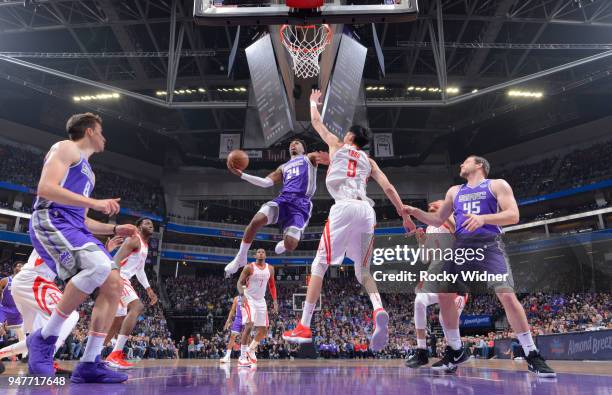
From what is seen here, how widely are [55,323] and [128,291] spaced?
11.7 feet

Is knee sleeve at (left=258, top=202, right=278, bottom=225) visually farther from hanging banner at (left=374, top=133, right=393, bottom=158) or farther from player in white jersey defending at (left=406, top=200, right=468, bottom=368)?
hanging banner at (left=374, top=133, right=393, bottom=158)

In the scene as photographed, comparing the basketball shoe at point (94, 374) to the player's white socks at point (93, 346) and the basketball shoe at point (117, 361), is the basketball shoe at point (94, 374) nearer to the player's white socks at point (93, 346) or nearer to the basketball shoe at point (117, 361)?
the player's white socks at point (93, 346)

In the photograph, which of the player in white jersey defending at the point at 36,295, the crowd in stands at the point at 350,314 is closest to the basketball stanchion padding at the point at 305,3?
the player in white jersey defending at the point at 36,295

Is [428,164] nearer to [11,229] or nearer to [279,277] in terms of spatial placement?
[279,277]

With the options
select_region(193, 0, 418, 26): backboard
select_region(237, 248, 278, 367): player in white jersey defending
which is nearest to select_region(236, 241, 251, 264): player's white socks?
select_region(237, 248, 278, 367): player in white jersey defending

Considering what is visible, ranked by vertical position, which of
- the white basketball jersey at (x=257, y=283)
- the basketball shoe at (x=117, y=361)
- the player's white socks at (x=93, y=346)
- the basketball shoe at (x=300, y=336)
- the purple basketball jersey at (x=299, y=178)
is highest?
the purple basketball jersey at (x=299, y=178)

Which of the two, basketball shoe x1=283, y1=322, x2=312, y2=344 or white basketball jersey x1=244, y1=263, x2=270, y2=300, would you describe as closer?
basketball shoe x1=283, y1=322, x2=312, y2=344

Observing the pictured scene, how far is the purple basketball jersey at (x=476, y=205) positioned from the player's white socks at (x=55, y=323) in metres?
3.94

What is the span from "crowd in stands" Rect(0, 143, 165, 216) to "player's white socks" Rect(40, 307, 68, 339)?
27.8 m

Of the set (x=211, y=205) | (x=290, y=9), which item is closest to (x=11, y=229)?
(x=211, y=205)

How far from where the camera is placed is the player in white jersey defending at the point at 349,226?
15.3 ft

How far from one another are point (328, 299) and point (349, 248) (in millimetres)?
26155

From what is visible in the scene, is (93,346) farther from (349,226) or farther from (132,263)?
(132,263)

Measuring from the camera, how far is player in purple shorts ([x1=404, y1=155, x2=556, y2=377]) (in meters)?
4.52
